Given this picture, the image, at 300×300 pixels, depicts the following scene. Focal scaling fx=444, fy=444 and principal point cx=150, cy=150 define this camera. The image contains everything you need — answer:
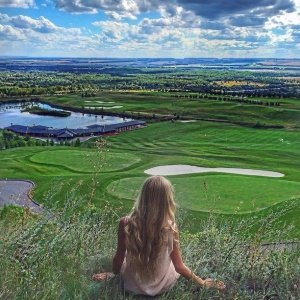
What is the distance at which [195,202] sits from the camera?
673 inches

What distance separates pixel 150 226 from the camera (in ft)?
13.0

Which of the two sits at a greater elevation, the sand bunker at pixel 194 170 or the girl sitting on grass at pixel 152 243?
the girl sitting on grass at pixel 152 243

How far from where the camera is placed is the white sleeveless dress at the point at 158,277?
13.0ft

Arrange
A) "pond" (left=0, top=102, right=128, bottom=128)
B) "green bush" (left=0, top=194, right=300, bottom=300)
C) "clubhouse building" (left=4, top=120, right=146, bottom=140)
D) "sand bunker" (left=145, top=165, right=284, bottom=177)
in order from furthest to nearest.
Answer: "pond" (left=0, top=102, right=128, bottom=128) → "clubhouse building" (left=4, top=120, right=146, bottom=140) → "sand bunker" (left=145, top=165, right=284, bottom=177) → "green bush" (left=0, top=194, right=300, bottom=300)

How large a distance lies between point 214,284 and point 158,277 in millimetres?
502

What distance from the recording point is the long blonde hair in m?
3.98

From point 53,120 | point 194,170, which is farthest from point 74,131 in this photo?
point 194,170

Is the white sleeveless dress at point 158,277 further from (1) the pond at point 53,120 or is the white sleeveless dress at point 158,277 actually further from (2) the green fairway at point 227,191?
(1) the pond at point 53,120

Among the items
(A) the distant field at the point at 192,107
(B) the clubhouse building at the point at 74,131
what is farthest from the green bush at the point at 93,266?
(A) the distant field at the point at 192,107

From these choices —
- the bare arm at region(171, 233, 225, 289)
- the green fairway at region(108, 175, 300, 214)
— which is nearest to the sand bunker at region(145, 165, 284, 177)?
the green fairway at region(108, 175, 300, 214)

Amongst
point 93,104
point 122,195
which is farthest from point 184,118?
point 122,195

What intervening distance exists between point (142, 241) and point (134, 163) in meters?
25.1

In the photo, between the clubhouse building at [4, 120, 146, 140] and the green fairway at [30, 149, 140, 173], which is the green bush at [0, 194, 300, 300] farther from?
the clubhouse building at [4, 120, 146, 140]

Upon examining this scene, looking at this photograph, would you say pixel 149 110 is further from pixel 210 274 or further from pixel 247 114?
pixel 210 274
